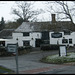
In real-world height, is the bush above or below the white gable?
below

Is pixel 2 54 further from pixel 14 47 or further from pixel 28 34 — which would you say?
pixel 14 47

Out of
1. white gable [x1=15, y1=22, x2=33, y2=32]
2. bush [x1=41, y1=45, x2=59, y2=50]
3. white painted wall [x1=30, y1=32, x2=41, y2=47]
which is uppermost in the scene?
white gable [x1=15, y1=22, x2=33, y2=32]

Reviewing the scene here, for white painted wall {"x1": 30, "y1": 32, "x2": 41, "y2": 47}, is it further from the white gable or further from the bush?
the bush

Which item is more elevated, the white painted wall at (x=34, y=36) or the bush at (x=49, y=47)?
the white painted wall at (x=34, y=36)

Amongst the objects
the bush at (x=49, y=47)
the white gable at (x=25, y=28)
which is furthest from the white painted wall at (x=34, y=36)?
the bush at (x=49, y=47)

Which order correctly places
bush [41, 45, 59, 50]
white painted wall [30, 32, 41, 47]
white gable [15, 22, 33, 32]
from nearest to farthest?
bush [41, 45, 59, 50] < white painted wall [30, 32, 41, 47] < white gable [15, 22, 33, 32]

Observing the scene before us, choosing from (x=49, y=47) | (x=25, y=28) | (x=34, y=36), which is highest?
(x=25, y=28)

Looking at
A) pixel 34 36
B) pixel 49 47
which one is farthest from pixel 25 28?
pixel 49 47

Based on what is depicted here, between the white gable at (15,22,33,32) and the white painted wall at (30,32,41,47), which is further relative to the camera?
the white gable at (15,22,33,32)

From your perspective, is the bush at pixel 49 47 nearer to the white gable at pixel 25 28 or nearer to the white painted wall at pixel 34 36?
the white painted wall at pixel 34 36

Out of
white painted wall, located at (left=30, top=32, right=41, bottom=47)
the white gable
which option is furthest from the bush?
the white gable

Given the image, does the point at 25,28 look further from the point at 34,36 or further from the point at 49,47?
the point at 49,47

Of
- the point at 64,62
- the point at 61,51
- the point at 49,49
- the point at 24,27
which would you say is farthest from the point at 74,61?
the point at 24,27

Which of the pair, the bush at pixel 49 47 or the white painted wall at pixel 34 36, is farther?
the white painted wall at pixel 34 36
